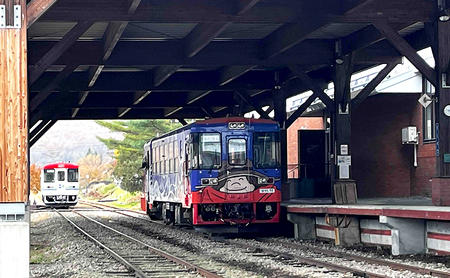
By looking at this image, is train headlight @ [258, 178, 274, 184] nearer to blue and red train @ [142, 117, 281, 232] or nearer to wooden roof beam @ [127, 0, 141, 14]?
blue and red train @ [142, 117, 281, 232]

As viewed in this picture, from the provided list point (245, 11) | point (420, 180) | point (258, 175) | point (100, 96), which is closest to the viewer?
point (245, 11)

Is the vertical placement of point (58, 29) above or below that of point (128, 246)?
above

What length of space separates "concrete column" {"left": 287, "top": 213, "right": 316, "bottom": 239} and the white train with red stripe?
96.5ft

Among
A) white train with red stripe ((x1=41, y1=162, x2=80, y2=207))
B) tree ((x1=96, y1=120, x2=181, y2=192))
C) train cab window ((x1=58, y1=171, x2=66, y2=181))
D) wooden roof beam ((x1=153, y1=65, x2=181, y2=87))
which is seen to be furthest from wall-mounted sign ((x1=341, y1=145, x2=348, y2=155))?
tree ((x1=96, y1=120, x2=181, y2=192))

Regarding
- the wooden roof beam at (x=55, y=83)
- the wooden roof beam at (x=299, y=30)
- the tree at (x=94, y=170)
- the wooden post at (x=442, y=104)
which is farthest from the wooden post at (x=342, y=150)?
the tree at (x=94, y=170)

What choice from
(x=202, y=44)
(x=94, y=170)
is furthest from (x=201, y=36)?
(x=94, y=170)

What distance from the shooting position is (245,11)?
1544cm

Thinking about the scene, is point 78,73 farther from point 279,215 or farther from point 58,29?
point 279,215

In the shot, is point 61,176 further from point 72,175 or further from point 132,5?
point 132,5

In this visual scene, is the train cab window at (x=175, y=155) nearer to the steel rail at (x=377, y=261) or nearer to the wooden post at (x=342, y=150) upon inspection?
the wooden post at (x=342, y=150)

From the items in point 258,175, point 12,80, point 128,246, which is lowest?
point 128,246

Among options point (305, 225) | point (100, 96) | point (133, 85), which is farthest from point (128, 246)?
point (100, 96)

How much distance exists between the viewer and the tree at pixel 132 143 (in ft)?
182

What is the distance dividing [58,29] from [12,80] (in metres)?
9.17
